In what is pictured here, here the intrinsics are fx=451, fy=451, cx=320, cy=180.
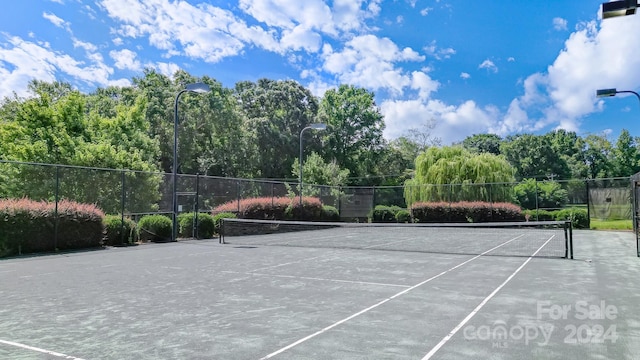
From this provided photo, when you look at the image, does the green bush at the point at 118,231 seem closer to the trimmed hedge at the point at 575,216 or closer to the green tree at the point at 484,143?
the trimmed hedge at the point at 575,216

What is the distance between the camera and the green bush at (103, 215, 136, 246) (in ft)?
54.3

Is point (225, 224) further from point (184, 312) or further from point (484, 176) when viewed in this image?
point (484, 176)

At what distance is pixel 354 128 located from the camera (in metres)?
54.5

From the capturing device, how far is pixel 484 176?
107ft

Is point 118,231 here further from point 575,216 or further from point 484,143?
point 484,143

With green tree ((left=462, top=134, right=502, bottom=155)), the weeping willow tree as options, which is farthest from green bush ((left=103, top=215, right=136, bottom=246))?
green tree ((left=462, top=134, right=502, bottom=155))

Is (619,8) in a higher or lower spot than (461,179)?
higher

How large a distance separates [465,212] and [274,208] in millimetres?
13026

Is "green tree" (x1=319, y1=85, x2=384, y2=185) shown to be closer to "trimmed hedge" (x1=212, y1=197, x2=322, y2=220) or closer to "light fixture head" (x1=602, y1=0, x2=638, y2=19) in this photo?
"trimmed hedge" (x1=212, y1=197, x2=322, y2=220)

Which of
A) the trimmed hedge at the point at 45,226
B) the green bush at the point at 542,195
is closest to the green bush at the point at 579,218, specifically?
the green bush at the point at 542,195

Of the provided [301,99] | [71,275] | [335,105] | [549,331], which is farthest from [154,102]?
[549,331]

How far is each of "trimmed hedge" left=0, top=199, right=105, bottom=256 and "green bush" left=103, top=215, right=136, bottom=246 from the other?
1.65 feet

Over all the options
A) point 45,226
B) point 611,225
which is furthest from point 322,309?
point 611,225

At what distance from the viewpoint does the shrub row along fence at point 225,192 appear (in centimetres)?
2014
